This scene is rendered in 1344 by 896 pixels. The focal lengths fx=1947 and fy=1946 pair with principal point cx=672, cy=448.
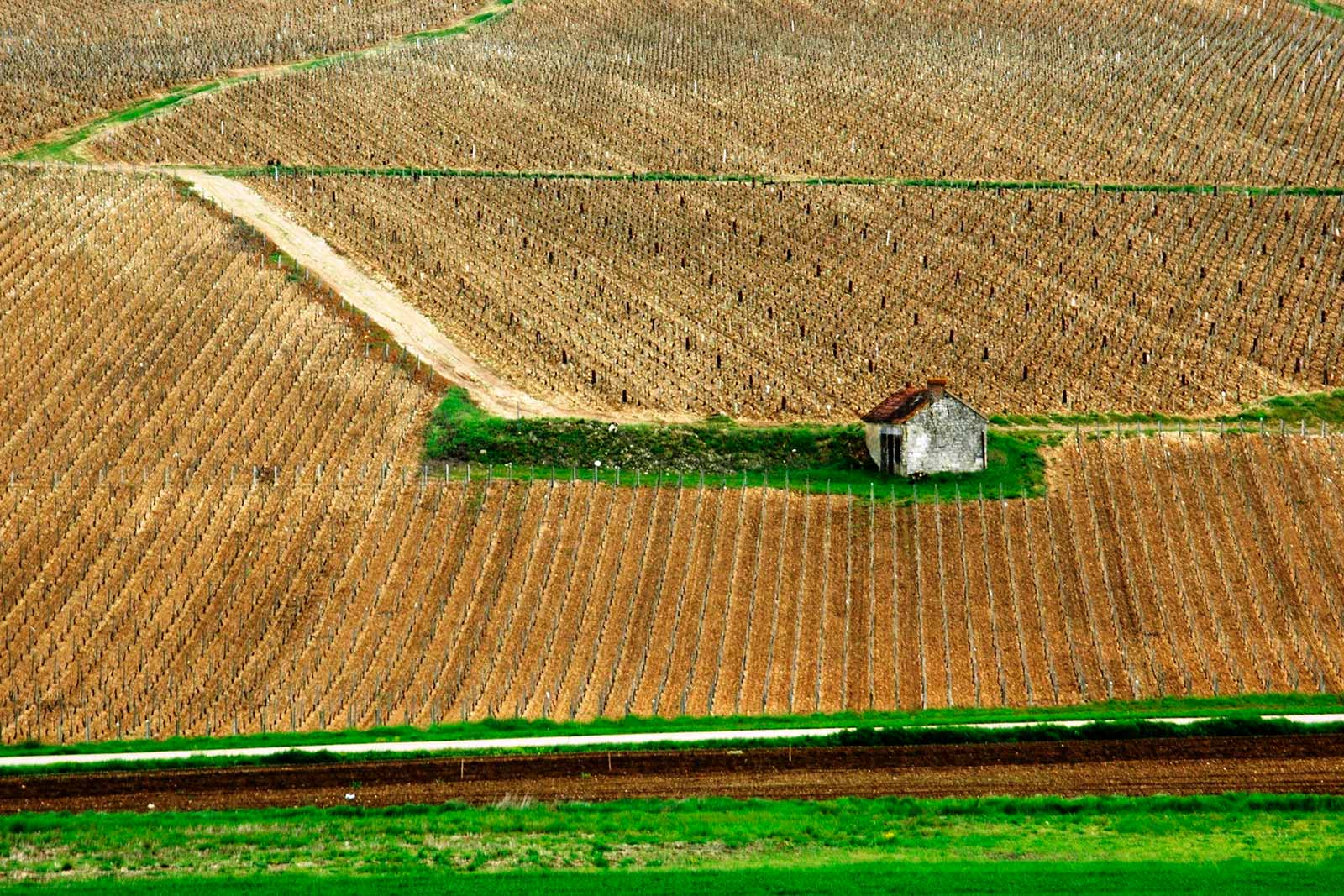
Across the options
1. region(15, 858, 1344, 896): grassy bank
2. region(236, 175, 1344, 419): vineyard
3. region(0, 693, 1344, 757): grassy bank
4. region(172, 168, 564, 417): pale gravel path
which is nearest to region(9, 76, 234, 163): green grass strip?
region(172, 168, 564, 417): pale gravel path

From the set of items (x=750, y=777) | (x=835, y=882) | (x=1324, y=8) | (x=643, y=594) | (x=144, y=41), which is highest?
(x=1324, y=8)

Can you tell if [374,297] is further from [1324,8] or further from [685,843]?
[1324,8]

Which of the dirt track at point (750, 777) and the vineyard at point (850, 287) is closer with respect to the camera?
the dirt track at point (750, 777)

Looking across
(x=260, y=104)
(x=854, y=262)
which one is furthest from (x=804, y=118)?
(x=260, y=104)

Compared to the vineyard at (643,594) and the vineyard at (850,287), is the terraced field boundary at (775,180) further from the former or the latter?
the vineyard at (643,594)

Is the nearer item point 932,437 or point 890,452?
point 932,437

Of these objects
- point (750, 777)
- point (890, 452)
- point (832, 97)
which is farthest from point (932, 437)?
point (832, 97)

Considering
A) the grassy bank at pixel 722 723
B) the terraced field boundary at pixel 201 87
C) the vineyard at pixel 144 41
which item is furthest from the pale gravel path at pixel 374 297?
the grassy bank at pixel 722 723
